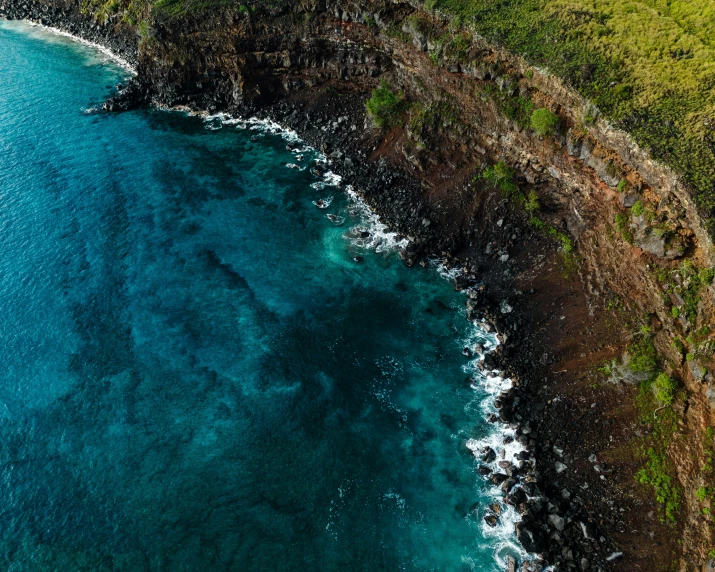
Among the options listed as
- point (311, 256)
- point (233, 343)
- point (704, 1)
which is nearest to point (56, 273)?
point (233, 343)

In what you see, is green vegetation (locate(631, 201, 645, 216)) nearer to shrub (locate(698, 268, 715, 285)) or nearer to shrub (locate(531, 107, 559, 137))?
shrub (locate(698, 268, 715, 285))

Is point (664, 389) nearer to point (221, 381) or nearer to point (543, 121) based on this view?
point (543, 121)

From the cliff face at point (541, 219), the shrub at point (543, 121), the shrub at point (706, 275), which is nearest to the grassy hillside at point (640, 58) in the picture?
the cliff face at point (541, 219)

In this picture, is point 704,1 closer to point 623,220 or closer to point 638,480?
point 623,220

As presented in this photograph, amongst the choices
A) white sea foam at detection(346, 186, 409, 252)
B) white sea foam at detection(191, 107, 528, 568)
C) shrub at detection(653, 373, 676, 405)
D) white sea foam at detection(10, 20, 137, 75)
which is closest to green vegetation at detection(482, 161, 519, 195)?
white sea foam at detection(191, 107, 528, 568)

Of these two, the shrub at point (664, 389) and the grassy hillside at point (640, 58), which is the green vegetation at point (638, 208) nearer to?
the grassy hillside at point (640, 58)
